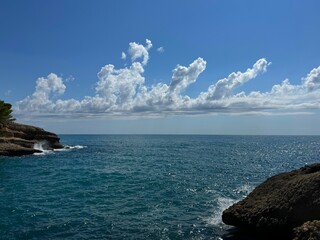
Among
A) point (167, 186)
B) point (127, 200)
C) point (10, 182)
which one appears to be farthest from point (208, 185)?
point (10, 182)

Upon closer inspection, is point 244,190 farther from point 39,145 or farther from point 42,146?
point 42,146

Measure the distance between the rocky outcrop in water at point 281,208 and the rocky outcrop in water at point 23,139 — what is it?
228ft

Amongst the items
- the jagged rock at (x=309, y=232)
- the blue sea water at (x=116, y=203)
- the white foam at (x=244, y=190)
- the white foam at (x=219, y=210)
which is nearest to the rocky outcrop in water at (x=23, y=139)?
the blue sea water at (x=116, y=203)

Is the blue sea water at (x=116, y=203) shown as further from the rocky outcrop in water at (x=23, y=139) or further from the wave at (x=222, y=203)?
the rocky outcrop in water at (x=23, y=139)

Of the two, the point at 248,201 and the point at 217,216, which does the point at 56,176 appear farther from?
the point at 248,201

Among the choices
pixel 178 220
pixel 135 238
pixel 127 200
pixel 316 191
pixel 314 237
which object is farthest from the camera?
pixel 127 200

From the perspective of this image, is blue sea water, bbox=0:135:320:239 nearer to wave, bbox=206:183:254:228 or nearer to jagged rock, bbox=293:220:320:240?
wave, bbox=206:183:254:228

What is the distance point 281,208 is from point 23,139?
84.7 m

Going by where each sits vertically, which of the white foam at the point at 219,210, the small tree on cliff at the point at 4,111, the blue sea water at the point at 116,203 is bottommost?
the blue sea water at the point at 116,203

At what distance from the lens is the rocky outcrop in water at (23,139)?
3169 inches

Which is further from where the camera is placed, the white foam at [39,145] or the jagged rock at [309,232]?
the white foam at [39,145]

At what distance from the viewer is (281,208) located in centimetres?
1962

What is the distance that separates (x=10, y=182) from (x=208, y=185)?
25.8m

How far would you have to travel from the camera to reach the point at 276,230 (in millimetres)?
19250
